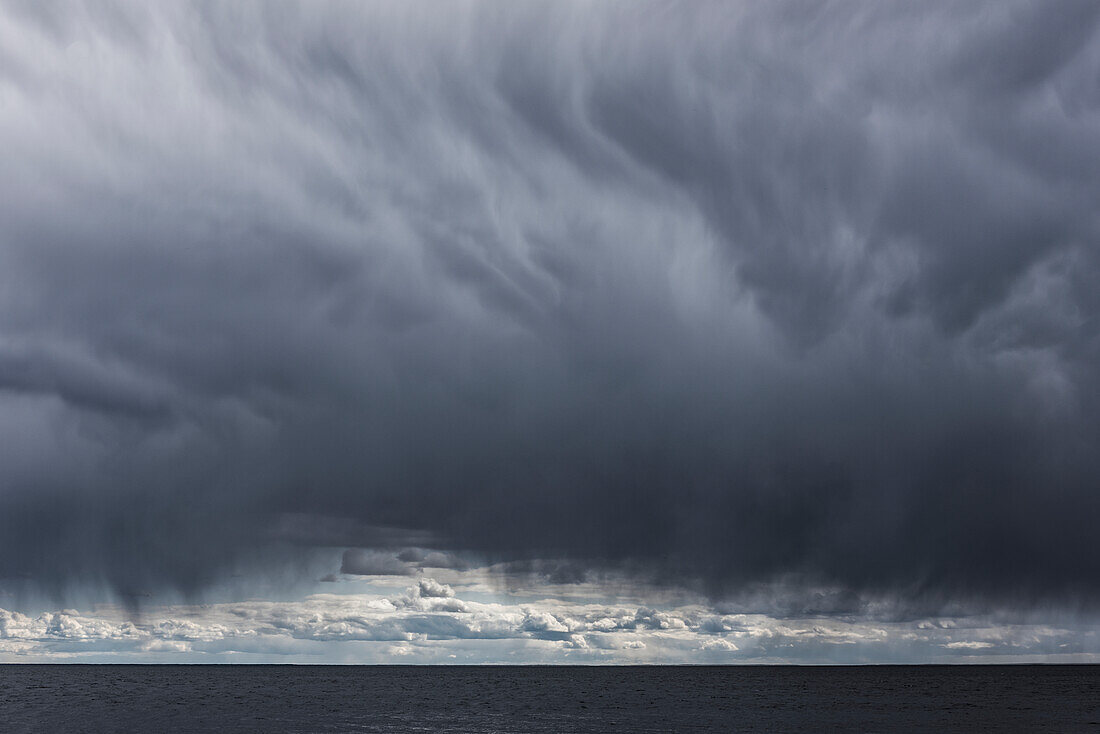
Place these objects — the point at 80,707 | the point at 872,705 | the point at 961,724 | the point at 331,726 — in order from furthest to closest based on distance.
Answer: the point at 872,705, the point at 80,707, the point at 961,724, the point at 331,726

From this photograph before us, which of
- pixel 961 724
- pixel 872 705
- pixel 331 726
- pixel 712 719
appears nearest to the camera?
pixel 331 726

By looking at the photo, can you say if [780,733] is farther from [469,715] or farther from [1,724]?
[1,724]

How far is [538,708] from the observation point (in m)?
176

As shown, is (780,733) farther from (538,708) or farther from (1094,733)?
(538,708)

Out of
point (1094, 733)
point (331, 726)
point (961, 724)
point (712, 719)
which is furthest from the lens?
point (712, 719)

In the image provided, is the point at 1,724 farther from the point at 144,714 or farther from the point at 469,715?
the point at 469,715

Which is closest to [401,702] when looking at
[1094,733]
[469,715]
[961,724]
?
[469,715]

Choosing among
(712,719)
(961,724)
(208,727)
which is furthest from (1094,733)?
(208,727)

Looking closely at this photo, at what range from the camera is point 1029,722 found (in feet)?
455

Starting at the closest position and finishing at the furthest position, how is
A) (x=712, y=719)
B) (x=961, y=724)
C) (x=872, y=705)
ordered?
1. (x=961, y=724)
2. (x=712, y=719)
3. (x=872, y=705)

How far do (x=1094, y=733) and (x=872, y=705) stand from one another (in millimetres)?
76451

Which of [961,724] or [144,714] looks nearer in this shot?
[961,724]

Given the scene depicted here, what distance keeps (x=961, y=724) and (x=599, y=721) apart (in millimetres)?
57977

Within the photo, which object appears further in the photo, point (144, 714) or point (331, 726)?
point (144, 714)
